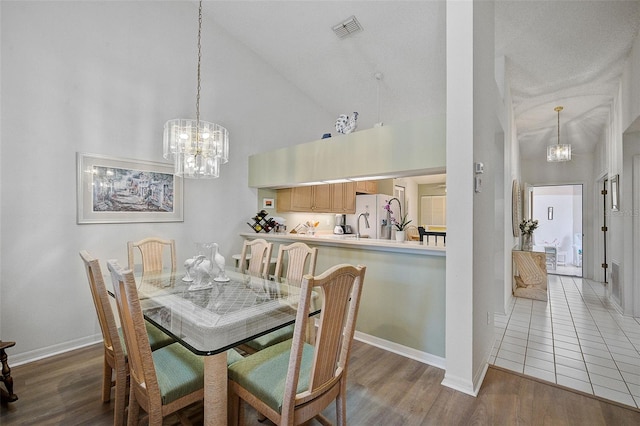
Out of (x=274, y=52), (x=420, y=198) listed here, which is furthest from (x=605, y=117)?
(x=274, y=52)

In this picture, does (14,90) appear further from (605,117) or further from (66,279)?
(605,117)

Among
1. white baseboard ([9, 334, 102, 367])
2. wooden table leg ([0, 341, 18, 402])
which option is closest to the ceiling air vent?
wooden table leg ([0, 341, 18, 402])

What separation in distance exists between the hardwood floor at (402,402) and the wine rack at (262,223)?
2256 mm

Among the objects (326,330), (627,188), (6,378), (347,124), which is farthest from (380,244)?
(627,188)

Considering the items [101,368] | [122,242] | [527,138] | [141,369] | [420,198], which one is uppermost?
[527,138]

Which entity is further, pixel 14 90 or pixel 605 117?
pixel 605 117

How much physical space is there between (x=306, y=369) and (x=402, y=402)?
3.03 ft

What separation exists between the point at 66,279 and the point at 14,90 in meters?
1.71

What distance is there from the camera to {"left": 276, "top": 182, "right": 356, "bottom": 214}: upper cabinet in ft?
14.4

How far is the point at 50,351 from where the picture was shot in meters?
2.62

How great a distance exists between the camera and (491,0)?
2553 millimetres

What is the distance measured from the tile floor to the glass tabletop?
2.10 meters

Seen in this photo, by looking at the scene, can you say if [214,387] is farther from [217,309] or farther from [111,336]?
[111,336]

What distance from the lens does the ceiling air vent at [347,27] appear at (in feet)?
11.4
